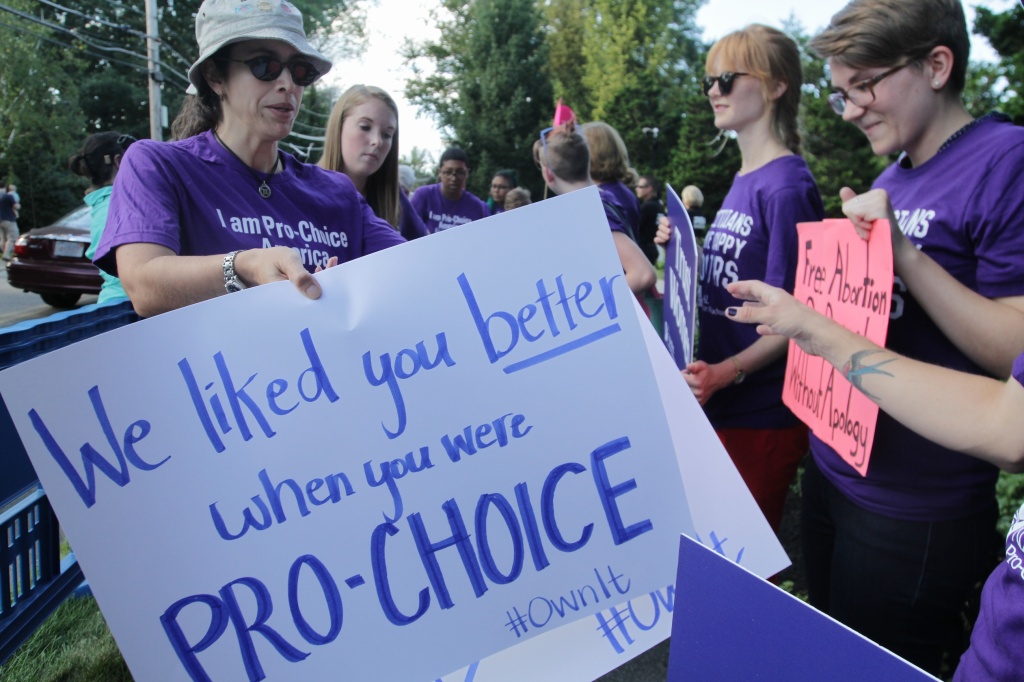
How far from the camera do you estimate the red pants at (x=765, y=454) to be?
222cm

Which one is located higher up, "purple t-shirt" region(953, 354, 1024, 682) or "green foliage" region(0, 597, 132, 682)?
"purple t-shirt" region(953, 354, 1024, 682)

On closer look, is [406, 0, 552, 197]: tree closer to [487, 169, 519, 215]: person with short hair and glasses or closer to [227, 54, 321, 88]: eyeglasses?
[487, 169, 519, 215]: person with short hair and glasses

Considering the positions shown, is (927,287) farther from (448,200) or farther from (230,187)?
(448,200)

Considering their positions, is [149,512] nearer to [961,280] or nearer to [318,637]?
[318,637]

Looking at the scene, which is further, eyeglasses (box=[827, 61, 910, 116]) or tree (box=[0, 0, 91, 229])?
tree (box=[0, 0, 91, 229])

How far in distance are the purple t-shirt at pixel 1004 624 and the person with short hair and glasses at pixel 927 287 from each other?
1.59 ft

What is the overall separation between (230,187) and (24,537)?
3.11 ft

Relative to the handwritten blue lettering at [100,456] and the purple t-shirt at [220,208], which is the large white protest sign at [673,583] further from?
the purple t-shirt at [220,208]

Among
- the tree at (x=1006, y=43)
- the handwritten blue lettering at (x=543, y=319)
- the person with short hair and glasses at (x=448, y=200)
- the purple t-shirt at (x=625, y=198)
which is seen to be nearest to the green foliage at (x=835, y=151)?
the tree at (x=1006, y=43)

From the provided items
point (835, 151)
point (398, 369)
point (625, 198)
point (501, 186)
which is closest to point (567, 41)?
point (835, 151)

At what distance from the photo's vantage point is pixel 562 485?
118cm

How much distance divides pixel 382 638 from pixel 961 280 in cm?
122

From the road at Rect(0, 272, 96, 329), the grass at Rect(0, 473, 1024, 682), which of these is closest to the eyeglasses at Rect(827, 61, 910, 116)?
the grass at Rect(0, 473, 1024, 682)

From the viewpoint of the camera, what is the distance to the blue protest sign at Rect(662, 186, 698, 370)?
6.34ft
